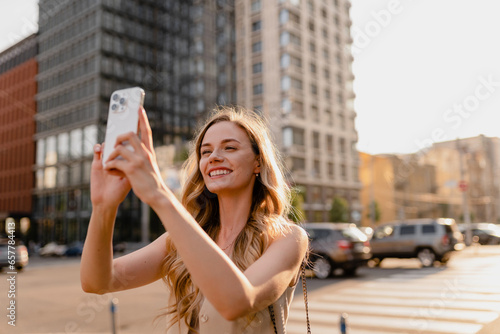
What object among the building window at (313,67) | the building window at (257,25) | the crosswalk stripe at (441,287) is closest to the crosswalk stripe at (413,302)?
the crosswalk stripe at (441,287)

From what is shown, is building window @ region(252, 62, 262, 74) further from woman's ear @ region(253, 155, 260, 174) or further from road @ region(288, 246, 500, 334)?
woman's ear @ region(253, 155, 260, 174)

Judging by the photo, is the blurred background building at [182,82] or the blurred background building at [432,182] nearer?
the blurred background building at [182,82]

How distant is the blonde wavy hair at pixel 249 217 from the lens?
1710 millimetres

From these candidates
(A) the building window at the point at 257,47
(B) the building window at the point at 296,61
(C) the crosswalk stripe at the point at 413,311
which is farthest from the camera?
(A) the building window at the point at 257,47

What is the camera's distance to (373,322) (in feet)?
26.2

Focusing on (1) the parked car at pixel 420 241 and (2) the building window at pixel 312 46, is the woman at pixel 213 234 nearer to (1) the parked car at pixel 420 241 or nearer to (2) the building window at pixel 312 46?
(1) the parked car at pixel 420 241

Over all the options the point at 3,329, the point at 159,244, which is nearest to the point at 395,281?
the point at 3,329

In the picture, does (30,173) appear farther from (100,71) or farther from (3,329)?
(3,329)

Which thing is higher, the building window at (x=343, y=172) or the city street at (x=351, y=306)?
the building window at (x=343, y=172)

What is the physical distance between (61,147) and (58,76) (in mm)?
9489

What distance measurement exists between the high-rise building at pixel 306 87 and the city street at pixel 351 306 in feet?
117

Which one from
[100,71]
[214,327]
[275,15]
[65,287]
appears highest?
[275,15]

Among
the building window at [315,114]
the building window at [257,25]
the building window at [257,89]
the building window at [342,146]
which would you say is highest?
the building window at [257,25]

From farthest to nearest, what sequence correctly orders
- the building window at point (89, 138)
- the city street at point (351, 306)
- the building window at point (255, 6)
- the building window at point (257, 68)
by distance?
the building window at point (255, 6) < the building window at point (257, 68) < the building window at point (89, 138) < the city street at point (351, 306)
